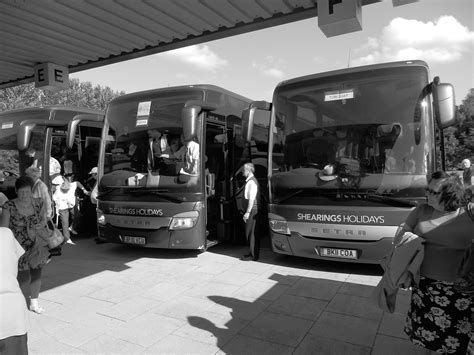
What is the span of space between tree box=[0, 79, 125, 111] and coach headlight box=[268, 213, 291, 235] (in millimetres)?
27797

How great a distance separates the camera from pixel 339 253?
18.4 feet

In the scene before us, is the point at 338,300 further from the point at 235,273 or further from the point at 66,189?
the point at 66,189

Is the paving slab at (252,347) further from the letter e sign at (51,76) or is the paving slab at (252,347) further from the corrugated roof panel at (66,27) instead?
the letter e sign at (51,76)

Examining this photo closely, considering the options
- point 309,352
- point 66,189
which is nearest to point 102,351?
point 309,352

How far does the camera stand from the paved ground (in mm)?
3631

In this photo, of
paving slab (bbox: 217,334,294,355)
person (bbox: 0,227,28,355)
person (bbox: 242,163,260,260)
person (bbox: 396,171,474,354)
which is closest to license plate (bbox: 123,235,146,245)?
person (bbox: 242,163,260,260)

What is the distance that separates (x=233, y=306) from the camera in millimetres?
4586

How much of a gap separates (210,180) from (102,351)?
380 cm

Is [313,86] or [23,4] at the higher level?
[23,4]

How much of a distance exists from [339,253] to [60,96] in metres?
40.0

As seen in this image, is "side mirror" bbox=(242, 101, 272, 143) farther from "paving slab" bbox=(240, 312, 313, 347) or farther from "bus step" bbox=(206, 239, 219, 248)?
"paving slab" bbox=(240, 312, 313, 347)

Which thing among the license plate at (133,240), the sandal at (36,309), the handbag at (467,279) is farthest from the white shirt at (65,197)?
the handbag at (467,279)

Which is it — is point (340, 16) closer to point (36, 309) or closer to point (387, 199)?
point (387, 199)

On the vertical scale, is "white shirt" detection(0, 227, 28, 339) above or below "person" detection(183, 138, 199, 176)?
below
